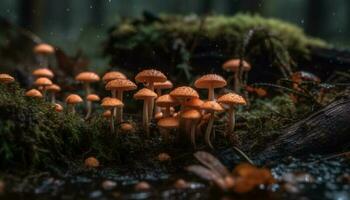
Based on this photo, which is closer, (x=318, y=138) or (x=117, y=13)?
(x=318, y=138)

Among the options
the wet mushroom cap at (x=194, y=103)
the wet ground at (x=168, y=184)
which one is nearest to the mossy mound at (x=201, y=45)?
the wet mushroom cap at (x=194, y=103)

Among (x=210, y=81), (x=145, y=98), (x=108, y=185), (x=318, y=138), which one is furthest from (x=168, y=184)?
(x=318, y=138)

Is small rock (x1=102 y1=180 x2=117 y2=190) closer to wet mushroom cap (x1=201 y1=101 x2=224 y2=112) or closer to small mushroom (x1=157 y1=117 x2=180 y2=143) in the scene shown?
small mushroom (x1=157 y1=117 x2=180 y2=143)

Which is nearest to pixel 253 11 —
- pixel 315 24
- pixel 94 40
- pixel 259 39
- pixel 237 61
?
pixel 259 39

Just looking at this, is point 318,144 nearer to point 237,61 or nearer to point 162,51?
point 237,61

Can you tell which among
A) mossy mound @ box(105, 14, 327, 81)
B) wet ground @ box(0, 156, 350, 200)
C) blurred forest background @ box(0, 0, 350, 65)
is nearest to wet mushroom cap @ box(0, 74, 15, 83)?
wet ground @ box(0, 156, 350, 200)

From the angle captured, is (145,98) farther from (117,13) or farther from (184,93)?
(117,13)
